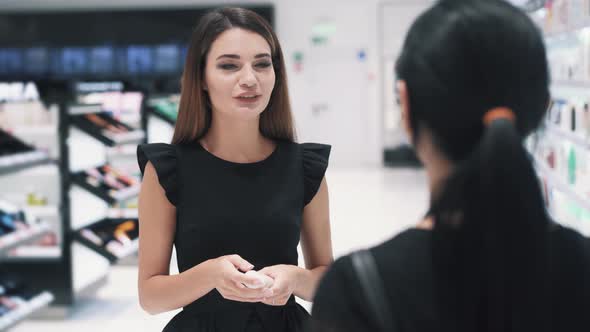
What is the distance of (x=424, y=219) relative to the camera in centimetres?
95

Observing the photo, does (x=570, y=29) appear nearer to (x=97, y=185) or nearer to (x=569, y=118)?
(x=569, y=118)

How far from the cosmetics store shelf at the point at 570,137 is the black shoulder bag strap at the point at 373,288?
337cm

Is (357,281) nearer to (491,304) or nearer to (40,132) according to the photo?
(491,304)

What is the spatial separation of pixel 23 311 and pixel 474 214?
3.87 m

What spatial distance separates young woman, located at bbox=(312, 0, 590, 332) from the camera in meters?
0.85

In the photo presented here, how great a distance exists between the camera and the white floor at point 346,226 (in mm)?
4859

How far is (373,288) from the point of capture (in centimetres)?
88

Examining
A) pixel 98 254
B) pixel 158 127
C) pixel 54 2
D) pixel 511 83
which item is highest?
pixel 54 2

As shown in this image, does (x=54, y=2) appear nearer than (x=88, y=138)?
No

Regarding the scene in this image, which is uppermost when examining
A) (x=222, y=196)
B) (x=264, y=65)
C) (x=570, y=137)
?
(x=264, y=65)

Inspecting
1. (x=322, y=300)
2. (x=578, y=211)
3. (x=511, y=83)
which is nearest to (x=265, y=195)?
(x=322, y=300)

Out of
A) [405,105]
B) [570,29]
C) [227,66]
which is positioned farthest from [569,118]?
[405,105]

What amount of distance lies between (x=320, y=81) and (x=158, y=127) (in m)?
8.07

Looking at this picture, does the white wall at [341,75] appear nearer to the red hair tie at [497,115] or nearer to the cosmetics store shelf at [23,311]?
the cosmetics store shelf at [23,311]
